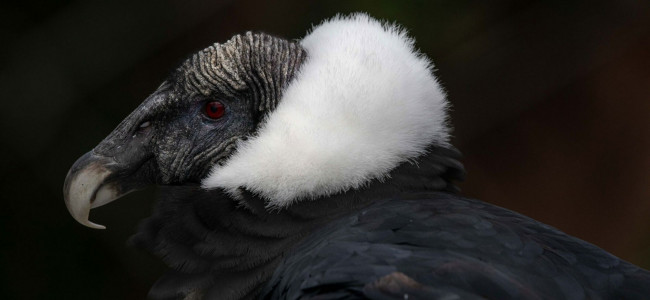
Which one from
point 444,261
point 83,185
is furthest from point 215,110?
point 444,261

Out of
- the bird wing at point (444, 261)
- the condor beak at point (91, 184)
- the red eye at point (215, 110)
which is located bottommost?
the bird wing at point (444, 261)

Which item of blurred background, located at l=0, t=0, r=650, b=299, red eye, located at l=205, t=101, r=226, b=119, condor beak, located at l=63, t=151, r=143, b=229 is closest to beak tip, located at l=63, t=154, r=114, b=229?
condor beak, located at l=63, t=151, r=143, b=229

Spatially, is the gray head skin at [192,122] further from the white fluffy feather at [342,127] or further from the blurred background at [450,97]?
the blurred background at [450,97]

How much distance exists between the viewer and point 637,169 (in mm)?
5320

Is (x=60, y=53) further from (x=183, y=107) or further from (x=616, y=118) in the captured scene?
(x=616, y=118)

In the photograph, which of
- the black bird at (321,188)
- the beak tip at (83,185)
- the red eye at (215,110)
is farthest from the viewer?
the red eye at (215,110)

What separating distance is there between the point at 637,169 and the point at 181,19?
2638 millimetres

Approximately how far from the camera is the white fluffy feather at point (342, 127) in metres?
2.60

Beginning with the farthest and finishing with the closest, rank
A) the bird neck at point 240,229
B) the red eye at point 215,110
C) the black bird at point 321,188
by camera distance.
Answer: the red eye at point 215,110 < the bird neck at point 240,229 < the black bird at point 321,188

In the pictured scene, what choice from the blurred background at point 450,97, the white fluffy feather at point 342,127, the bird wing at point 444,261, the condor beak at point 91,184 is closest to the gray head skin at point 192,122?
the condor beak at point 91,184

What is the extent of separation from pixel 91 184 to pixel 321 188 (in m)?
0.74

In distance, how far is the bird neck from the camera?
258 centimetres

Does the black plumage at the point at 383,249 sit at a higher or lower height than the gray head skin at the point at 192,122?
lower

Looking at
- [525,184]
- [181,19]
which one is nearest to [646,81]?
[525,184]
